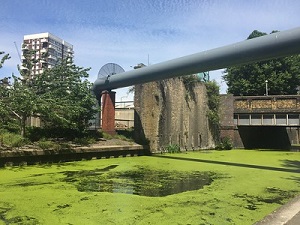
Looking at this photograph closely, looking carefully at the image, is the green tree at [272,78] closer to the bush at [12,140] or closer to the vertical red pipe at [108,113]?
the vertical red pipe at [108,113]

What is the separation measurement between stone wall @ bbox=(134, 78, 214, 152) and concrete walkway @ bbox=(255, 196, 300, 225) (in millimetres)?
11923

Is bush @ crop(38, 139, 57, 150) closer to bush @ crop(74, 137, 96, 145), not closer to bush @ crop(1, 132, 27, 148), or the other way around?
bush @ crop(1, 132, 27, 148)

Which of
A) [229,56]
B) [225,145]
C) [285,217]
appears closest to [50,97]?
[229,56]

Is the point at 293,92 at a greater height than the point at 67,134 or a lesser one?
greater

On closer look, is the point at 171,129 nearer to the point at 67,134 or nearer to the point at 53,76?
the point at 67,134

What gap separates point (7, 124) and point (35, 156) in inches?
94.4

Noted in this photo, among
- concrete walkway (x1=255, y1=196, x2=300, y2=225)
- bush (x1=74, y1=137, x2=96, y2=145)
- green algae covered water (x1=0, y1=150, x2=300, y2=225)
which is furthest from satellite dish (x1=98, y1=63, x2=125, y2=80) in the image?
concrete walkway (x1=255, y1=196, x2=300, y2=225)

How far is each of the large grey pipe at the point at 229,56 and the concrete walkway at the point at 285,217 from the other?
5.12m

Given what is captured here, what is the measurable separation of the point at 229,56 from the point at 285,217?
6626mm

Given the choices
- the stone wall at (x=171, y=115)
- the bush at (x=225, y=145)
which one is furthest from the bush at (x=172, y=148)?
the bush at (x=225, y=145)

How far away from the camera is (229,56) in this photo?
33.0 feet

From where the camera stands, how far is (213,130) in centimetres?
2292

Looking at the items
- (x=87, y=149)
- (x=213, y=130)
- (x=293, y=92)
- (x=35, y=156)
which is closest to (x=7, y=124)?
(x=35, y=156)

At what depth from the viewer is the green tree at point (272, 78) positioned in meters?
31.8
